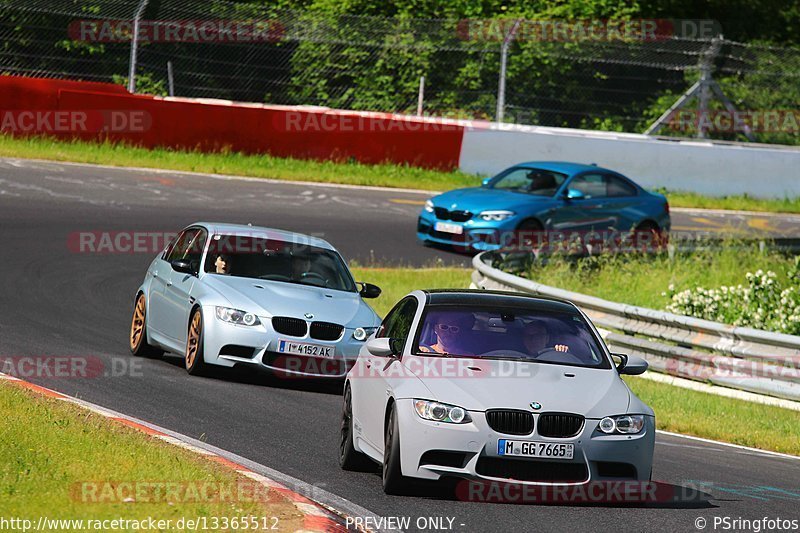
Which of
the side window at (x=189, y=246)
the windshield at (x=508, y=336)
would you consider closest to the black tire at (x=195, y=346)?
the side window at (x=189, y=246)

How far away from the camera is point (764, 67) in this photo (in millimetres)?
30250

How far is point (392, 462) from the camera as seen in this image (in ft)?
27.6

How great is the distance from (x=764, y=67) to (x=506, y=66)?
5690 millimetres

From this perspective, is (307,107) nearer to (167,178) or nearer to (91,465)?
(167,178)

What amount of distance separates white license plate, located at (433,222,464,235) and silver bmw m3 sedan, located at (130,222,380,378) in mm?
8265

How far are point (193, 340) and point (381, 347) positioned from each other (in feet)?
14.2

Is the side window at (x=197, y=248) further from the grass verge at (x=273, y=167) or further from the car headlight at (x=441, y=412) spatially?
the grass verge at (x=273, y=167)

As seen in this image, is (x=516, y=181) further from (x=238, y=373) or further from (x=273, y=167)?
(x=238, y=373)

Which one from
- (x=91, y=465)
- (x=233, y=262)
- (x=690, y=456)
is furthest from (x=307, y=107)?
(x=91, y=465)

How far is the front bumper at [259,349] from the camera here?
41.8 ft

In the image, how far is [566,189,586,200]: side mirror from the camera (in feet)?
77.5

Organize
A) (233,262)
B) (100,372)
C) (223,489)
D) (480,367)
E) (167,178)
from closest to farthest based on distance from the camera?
(223,489) → (480,367) → (100,372) → (233,262) → (167,178)

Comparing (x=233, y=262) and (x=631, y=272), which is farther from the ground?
(x=233, y=262)

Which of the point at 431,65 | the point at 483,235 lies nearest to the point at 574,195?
the point at 483,235
